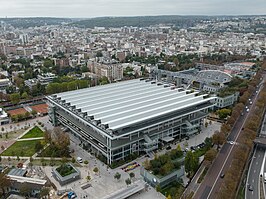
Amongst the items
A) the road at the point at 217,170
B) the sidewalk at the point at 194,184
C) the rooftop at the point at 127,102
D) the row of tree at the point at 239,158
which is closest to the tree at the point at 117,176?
the rooftop at the point at 127,102

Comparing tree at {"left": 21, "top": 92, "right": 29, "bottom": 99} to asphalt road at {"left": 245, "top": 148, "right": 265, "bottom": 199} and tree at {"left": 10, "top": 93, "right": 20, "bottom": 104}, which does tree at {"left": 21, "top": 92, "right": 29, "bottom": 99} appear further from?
asphalt road at {"left": 245, "top": 148, "right": 265, "bottom": 199}

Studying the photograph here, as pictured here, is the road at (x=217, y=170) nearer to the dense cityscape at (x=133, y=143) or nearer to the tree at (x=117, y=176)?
the dense cityscape at (x=133, y=143)

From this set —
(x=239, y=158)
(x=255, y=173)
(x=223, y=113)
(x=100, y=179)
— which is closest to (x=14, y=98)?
(x=100, y=179)

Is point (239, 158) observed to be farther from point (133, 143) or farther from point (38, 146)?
A: point (38, 146)

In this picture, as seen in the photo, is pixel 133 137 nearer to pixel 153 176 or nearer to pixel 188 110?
pixel 153 176

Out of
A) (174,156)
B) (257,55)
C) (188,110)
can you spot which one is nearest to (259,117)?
(188,110)

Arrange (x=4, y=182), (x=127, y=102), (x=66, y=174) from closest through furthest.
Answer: (x=4, y=182)
(x=66, y=174)
(x=127, y=102)
